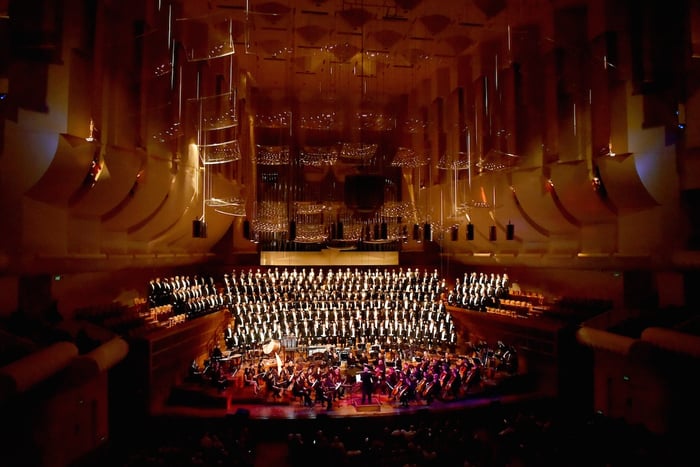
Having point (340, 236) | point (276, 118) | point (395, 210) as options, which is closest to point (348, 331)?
point (340, 236)

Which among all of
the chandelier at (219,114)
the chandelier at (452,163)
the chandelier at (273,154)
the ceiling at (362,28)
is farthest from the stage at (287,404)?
the ceiling at (362,28)

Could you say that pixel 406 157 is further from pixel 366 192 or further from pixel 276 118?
pixel 276 118

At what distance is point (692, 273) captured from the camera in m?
7.14

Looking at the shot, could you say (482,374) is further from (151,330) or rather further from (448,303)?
(151,330)

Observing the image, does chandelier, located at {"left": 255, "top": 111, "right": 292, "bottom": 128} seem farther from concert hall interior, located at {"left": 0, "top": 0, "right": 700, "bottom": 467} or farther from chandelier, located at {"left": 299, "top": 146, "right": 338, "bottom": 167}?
chandelier, located at {"left": 299, "top": 146, "right": 338, "bottom": 167}

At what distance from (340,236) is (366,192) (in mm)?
1682

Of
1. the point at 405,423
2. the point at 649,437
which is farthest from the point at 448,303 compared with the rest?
the point at 649,437

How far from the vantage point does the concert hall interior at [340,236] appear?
5.34 metres

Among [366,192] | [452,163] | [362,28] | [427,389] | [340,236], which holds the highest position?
[362,28]

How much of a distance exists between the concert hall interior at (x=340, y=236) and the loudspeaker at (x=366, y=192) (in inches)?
1.9

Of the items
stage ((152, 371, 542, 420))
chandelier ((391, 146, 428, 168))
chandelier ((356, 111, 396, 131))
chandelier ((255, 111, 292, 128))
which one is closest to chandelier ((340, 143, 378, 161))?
chandelier ((356, 111, 396, 131))

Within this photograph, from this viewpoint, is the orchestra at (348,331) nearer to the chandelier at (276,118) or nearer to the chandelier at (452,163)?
the chandelier at (452,163)

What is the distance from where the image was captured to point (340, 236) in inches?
374

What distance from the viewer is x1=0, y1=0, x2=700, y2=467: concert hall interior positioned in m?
5.34
